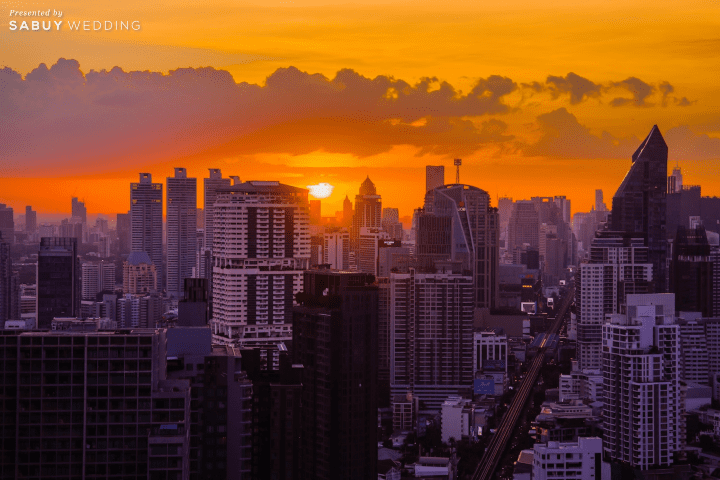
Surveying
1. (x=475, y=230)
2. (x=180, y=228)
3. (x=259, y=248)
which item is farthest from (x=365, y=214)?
(x=259, y=248)

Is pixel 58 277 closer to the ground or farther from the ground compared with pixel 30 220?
closer to the ground

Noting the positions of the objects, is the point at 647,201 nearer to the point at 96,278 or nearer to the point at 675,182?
the point at 675,182

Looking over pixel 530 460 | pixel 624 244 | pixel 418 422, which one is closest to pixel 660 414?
pixel 530 460

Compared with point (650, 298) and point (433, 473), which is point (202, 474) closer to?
point (433, 473)

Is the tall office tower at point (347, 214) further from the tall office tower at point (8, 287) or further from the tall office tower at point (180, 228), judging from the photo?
the tall office tower at point (8, 287)

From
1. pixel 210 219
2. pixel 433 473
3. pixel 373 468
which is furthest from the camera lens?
pixel 210 219

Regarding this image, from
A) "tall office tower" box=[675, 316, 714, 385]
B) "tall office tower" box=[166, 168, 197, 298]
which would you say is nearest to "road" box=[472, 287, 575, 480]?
"tall office tower" box=[675, 316, 714, 385]
